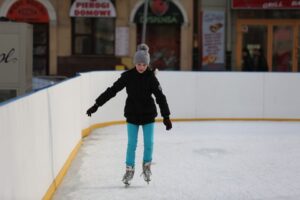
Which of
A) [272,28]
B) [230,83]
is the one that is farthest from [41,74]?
[230,83]

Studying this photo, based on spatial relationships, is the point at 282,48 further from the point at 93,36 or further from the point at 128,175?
the point at 128,175

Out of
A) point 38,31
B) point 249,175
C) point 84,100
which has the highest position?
point 38,31

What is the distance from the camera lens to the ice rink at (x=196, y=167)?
23.2 feet

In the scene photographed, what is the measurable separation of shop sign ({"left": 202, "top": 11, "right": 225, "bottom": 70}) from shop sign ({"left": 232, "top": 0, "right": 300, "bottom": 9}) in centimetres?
84

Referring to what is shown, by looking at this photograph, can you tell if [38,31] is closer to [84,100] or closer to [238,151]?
[84,100]

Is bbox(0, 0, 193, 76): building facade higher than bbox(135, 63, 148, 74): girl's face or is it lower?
higher

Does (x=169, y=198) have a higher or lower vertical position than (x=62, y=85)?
lower

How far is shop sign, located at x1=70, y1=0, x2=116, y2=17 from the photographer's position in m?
25.7

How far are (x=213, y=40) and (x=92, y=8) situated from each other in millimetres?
5074

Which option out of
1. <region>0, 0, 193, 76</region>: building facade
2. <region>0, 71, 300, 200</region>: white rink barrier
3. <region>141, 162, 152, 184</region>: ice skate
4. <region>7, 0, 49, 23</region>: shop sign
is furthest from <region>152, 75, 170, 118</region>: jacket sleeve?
<region>7, 0, 49, 23</region>: shop sign

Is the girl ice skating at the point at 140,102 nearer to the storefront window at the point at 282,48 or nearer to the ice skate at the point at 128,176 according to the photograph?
the ice skate at the point at 128,176

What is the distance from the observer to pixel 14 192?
15.6 ft

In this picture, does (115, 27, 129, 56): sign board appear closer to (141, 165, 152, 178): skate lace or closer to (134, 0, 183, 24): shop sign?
(134, 0, 183, 24): shop sign

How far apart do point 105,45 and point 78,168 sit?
17821 millimetres
